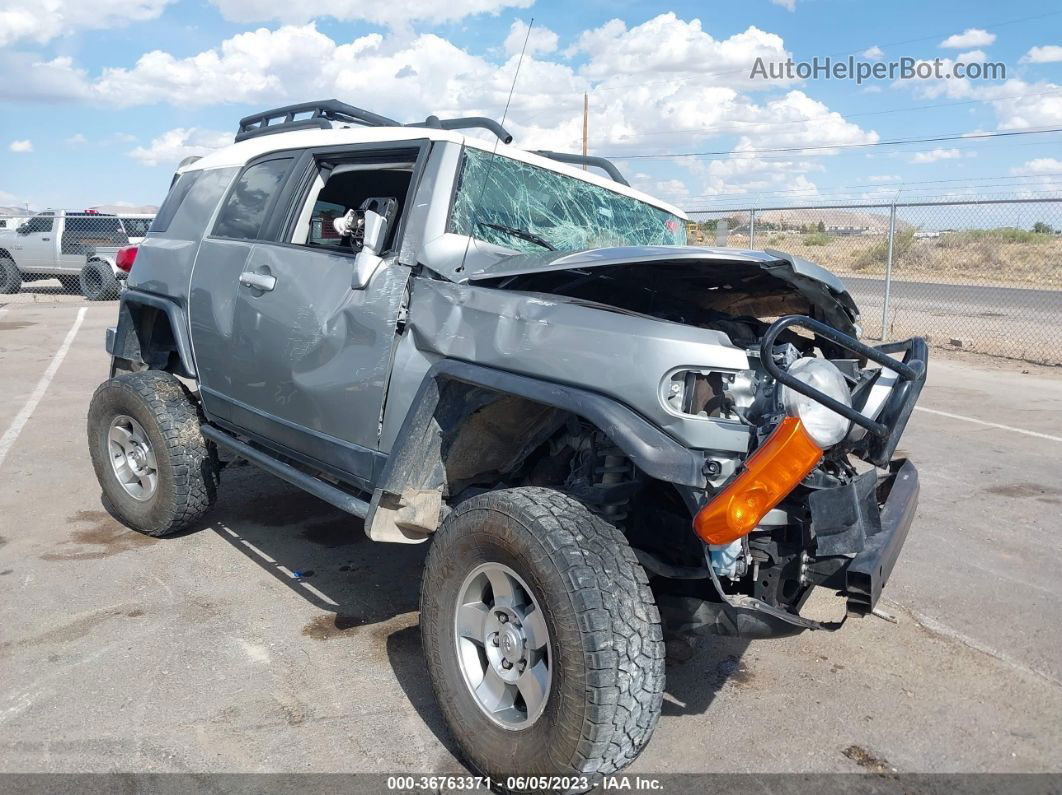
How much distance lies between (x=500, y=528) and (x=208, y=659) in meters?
1.64

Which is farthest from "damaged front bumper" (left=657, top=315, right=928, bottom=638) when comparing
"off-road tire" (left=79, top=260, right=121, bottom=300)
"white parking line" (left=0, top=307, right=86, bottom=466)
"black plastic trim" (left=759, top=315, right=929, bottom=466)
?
"off-road tire" (left=79, top=260, right=121, bottom=300)

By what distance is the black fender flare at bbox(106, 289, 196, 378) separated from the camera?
15.1 ft

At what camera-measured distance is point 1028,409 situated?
8.69m

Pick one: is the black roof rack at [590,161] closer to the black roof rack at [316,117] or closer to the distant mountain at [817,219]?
the black roof rack at [316,117]

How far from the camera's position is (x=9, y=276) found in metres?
19.6

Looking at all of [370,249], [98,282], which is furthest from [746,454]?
[98,282]

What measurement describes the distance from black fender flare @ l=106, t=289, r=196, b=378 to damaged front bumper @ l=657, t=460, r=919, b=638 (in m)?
2.97

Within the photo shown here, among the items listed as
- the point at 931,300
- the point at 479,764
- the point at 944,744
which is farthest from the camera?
the point at 931,300

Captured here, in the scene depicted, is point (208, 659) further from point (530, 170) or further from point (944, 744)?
point (944, 744)

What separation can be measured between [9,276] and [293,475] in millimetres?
19189

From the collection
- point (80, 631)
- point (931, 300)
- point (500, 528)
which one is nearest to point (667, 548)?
point (500, 528)

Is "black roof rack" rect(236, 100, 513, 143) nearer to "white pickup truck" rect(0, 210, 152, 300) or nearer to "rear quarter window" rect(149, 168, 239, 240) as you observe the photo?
"rear quarter window" rect(149, 168, 239, 240)

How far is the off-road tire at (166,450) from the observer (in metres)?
4.50

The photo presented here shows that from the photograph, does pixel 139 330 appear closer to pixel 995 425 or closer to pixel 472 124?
pixel 472 124
